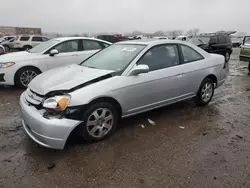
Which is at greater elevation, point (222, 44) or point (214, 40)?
point (214, 40)

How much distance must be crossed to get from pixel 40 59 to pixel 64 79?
3.57 meters

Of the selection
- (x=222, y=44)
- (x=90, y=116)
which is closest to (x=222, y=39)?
(x=222, y=44)

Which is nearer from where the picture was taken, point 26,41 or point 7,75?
point 7,75

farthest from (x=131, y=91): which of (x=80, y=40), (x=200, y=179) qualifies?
(x=80, y=40)

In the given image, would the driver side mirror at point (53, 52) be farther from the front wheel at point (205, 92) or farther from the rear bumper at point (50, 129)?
the front wheel at point (205, 92)

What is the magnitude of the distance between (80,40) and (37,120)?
4869 mm

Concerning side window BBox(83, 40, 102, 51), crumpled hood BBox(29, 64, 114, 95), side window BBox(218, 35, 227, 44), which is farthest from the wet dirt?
side window BBox(218, 35, 227, 44)

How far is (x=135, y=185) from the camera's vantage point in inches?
102

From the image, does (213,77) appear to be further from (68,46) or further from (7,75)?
(7,75)

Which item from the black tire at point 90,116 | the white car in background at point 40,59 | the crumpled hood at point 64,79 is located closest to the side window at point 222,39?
the white car in background at point 40,59

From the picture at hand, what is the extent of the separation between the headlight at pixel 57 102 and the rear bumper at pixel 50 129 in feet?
0.47

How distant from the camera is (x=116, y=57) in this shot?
166 inches

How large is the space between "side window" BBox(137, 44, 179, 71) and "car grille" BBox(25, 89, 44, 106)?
5.48ft

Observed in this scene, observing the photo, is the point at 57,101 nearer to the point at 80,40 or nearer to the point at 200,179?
the point at 200,179
